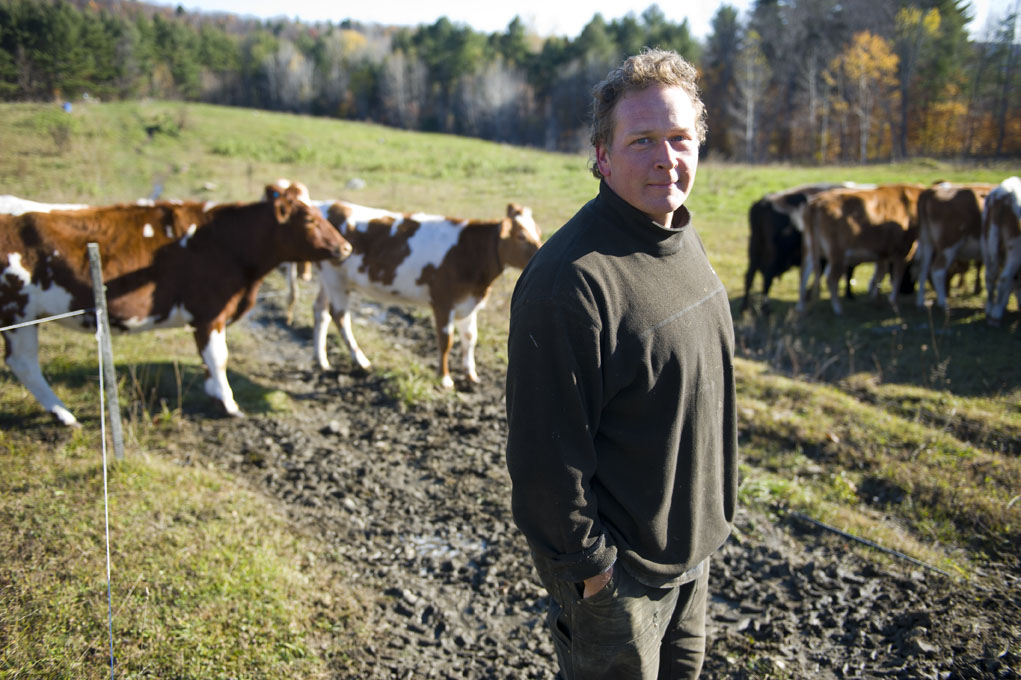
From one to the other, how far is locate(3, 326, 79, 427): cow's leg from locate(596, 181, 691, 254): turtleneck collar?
5.55 m

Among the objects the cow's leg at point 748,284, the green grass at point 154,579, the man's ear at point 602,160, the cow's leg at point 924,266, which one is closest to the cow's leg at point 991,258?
the cow's leg at point 924,266

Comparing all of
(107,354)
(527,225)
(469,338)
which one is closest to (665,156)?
(107,354)

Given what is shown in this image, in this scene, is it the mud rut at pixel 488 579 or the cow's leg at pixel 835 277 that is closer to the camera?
the mud rut at pixel 488 579

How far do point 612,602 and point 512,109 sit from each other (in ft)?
217

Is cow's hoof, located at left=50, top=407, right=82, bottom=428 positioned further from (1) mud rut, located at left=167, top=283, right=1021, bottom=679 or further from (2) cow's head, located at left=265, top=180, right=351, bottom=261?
(2) cow's head, located at left=265, top=180, right=351, bottom=261

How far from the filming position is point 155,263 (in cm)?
607

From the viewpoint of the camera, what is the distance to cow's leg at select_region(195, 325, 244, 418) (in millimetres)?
6250

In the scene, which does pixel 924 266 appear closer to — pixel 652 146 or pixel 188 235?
pixel 652 146

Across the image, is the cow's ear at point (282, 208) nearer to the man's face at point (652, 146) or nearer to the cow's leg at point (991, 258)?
the man's face at point (652, 146)

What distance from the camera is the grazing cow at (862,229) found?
1028 centimetres

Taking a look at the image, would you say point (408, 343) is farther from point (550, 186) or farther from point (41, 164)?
point (41, 164)

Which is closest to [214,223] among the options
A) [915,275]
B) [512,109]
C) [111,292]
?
[111,292]

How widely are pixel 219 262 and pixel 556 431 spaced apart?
5.50 m

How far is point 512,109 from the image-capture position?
210ft
